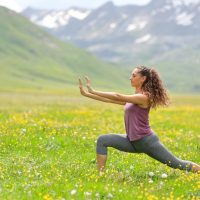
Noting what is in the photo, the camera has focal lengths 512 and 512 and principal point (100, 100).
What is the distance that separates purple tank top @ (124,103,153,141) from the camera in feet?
42.3

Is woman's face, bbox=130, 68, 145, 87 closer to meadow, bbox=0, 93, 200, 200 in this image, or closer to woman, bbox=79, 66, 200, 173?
woman, bbox=79, 66, 200, 173

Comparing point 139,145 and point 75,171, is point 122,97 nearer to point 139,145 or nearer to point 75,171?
point 139,145

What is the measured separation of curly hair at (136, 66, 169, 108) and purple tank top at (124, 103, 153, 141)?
348 mm

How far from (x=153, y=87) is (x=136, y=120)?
3.16 feet

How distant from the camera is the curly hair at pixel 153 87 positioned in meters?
13.0

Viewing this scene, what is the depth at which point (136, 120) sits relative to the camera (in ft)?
42.3

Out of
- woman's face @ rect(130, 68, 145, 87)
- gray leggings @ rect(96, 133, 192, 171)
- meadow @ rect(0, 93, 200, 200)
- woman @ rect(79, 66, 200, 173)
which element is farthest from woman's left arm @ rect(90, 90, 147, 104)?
meadow @ rect(0, 93, 200, 200)

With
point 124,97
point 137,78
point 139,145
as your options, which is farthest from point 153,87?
point 139,145

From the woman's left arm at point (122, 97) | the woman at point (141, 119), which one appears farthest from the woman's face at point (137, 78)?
the woman's left arm at point (122, 97)

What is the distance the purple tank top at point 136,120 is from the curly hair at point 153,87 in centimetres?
35

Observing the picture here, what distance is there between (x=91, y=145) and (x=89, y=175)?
219 inches

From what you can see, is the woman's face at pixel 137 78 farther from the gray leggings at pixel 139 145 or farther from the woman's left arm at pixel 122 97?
the gray leggings at pixel 139 145

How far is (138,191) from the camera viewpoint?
1105cm

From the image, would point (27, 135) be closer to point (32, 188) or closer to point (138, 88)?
point (138, 88)
